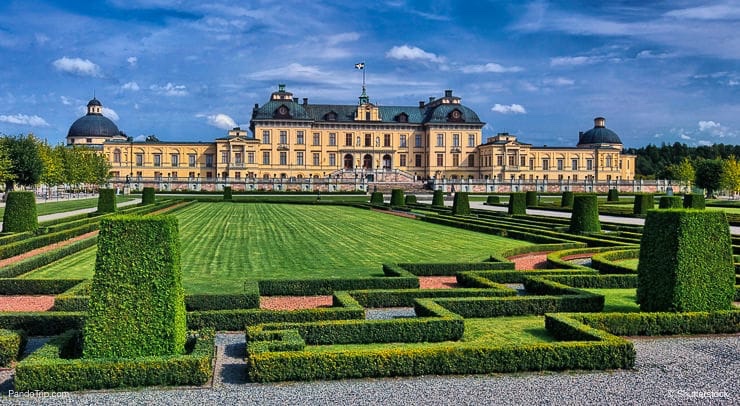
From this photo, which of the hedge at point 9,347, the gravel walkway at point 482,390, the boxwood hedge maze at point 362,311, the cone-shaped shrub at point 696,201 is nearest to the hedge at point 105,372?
the boxwood hedge maze at point 362,311

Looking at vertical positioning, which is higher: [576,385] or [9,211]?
[9,211]

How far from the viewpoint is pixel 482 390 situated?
6.42m

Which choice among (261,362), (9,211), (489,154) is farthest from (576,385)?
(489,154)

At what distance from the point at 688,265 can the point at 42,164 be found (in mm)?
45783

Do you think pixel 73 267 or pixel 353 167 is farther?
pixel 353 167

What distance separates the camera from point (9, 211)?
59.2 feet

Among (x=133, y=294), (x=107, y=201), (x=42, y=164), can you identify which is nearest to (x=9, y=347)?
(x=133, y=294)

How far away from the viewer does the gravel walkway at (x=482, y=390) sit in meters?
6.11

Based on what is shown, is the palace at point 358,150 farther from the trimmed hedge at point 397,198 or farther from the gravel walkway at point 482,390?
the gravel walkway at point 482,390

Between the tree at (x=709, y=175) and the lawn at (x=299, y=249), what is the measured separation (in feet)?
159

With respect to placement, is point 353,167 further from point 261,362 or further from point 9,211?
point 261,362

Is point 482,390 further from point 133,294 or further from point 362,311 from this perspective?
A: point 133,294

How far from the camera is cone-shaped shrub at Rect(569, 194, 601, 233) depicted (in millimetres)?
20016

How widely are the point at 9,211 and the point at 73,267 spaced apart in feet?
19.3
